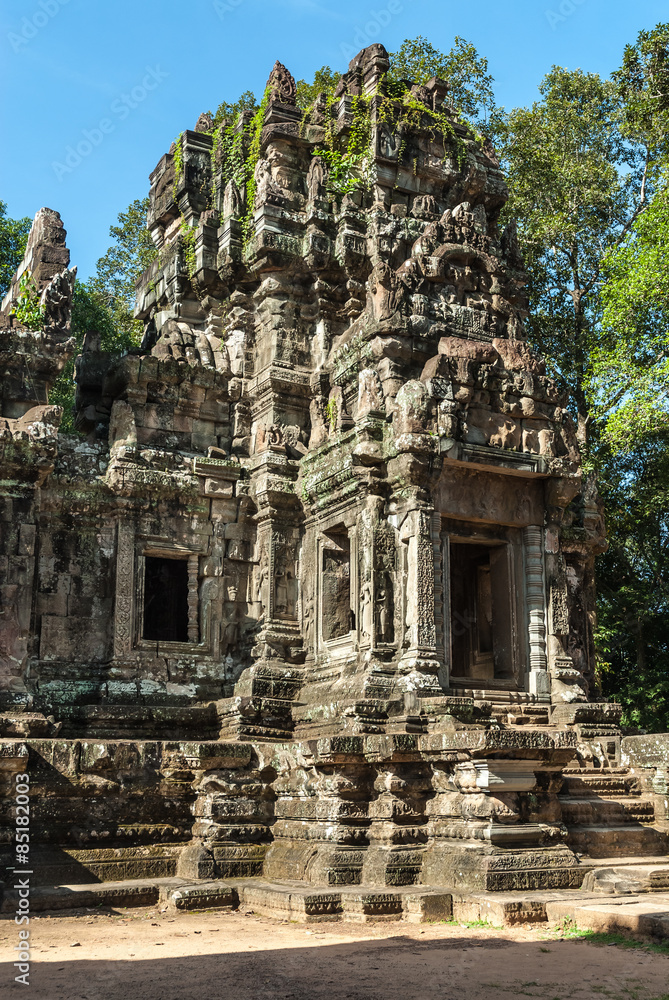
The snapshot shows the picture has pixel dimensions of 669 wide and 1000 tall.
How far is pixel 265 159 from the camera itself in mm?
15711

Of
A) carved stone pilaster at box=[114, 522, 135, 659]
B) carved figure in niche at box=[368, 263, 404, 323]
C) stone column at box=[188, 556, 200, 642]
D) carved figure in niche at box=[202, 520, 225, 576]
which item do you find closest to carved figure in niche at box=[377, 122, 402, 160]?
carved figure in niche at box=[368, 263, 404, 323]

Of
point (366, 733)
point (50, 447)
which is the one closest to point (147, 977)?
point (366, 733)

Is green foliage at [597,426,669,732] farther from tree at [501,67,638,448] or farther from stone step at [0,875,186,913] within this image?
stone step at [0,875,186,913]

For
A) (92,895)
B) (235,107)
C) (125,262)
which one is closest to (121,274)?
(125,262)

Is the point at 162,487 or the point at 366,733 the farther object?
the point at 162,487

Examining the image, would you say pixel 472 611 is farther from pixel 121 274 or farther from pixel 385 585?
pixel 121 274

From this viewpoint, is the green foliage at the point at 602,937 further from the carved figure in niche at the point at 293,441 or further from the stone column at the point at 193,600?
the carved figure in niche at the point at 293,441

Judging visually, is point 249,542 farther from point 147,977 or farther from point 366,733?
point 147,977

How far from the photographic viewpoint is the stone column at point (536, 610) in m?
12.6

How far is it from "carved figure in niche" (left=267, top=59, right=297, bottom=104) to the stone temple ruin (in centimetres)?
8

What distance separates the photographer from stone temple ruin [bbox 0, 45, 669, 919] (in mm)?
10352

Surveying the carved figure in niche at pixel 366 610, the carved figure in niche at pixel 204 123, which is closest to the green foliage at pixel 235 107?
the carved figure in niche at pixel 204 123

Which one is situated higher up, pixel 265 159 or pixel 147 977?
pixel 265 159

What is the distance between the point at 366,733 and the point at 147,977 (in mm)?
4197
